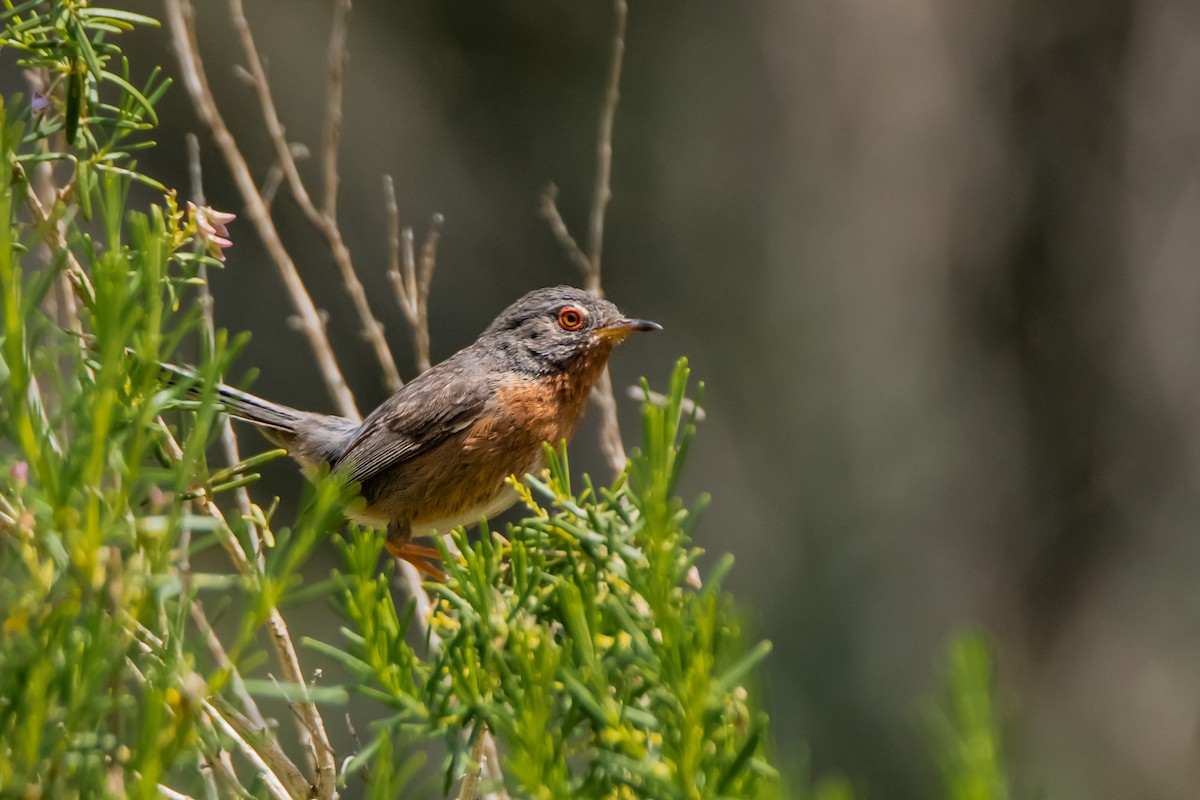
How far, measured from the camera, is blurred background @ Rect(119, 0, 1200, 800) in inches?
400

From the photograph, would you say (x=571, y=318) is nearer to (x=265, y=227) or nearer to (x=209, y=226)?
(x=265, y=227)

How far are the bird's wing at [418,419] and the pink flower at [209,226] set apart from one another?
1.89 metres

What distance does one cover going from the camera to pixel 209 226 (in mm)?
2662

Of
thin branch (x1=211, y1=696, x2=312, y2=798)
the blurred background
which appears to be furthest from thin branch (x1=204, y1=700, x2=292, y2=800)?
the blurred background

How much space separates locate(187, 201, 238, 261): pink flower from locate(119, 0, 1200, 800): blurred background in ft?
22.4

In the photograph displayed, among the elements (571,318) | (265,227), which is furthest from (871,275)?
(265,227)

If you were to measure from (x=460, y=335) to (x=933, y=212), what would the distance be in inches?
199

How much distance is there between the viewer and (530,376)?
4.78 metres

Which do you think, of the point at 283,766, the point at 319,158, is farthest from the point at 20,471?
the point at 319,158

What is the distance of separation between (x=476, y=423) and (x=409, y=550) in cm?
54

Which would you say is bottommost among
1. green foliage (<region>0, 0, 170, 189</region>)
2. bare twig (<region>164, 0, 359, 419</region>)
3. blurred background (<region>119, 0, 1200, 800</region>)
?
blurred background (<region>119, 0, 1200, 800</region>)

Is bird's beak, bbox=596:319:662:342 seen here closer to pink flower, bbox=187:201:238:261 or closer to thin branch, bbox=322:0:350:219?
thin branch, bbox=322:0:350:219

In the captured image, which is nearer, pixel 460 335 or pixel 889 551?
pixel 460 335

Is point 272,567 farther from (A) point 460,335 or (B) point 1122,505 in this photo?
(B) point 1122,505
